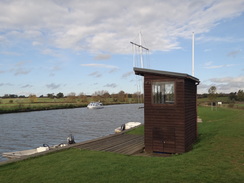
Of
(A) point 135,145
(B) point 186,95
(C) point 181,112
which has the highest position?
(B) point 186,95

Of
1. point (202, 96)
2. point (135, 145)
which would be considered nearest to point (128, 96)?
point (202, 96)

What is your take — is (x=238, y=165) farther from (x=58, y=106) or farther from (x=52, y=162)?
(x=58, y=106)

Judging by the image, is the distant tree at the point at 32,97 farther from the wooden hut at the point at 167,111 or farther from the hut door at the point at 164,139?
the hut door at the point at 164,139

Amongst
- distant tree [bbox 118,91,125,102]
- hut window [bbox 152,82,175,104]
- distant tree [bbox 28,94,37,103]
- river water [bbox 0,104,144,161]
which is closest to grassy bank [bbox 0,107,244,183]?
hut window [bbox 152,82,175,104]

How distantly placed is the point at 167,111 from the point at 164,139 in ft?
4.43

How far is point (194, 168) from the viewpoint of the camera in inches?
286

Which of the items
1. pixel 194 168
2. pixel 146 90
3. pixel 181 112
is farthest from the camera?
pixel 146 90

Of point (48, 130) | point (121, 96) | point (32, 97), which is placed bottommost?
point (48, 130)

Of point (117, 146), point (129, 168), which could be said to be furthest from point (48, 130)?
point (129, 168)

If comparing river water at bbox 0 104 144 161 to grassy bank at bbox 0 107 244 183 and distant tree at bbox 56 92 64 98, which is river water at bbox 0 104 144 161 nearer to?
grassy bank at bbox 0 107 244 183

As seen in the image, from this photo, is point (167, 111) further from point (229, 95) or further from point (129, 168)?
point (229, 95)

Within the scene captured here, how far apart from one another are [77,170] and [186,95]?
240 inches

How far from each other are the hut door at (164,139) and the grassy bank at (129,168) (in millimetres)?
1296

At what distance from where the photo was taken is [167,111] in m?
10.6
